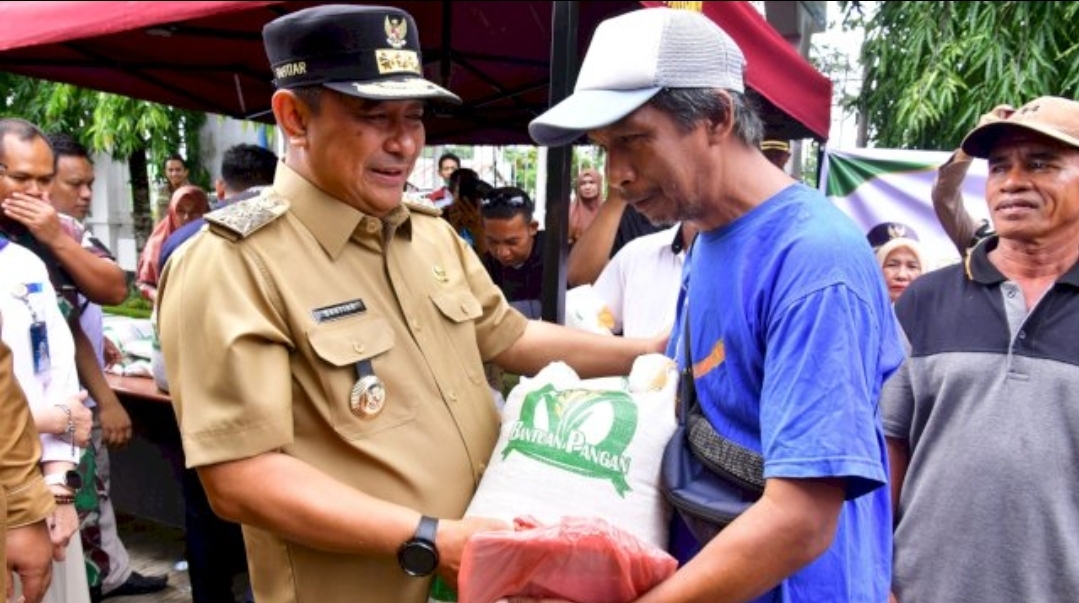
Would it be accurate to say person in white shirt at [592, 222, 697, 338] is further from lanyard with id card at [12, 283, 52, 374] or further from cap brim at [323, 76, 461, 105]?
lanyard with id card at [12, 283, 52, 374]

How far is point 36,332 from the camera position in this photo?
2744 millimetres

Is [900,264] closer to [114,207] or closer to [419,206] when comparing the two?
[419,206]

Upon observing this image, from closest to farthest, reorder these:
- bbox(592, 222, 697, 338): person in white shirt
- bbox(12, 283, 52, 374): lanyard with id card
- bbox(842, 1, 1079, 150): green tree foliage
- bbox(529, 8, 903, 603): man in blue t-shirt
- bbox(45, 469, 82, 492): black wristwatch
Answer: bbox(529, 8, 903, 603): man in blue t-shirt
bbox(45, 469, 82, 492): black wristwatch
bbox(12, 283, 52, 374): lanyard with id card
bbox(592, 222, 697, 338): person in white shirt
bbox(842, 1, 1079, 150): green tree foliage

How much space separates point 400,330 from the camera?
1.72m

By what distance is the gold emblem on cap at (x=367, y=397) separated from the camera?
5.13 feet

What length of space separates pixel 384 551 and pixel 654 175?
0.82 meters

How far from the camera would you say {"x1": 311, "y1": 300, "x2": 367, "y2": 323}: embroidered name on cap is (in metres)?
1.57

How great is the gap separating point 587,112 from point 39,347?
90.5 inches

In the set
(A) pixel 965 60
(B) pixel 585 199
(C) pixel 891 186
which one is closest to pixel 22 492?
(B) pixel 585 199

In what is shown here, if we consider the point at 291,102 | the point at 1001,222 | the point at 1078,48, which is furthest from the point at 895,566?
the point at 1078,48

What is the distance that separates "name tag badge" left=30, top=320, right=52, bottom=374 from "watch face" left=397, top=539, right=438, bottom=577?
1922mm

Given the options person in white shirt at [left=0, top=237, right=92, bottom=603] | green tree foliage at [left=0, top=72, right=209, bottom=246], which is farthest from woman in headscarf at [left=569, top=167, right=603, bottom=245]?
green tree foliage at [left=0, top=72, right=209, bottom=246]

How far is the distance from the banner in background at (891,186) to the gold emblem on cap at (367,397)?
15.2 ft

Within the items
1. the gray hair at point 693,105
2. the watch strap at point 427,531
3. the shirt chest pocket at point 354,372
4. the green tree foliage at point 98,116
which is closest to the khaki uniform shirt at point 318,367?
the shirt chest pocket at point 354,372
